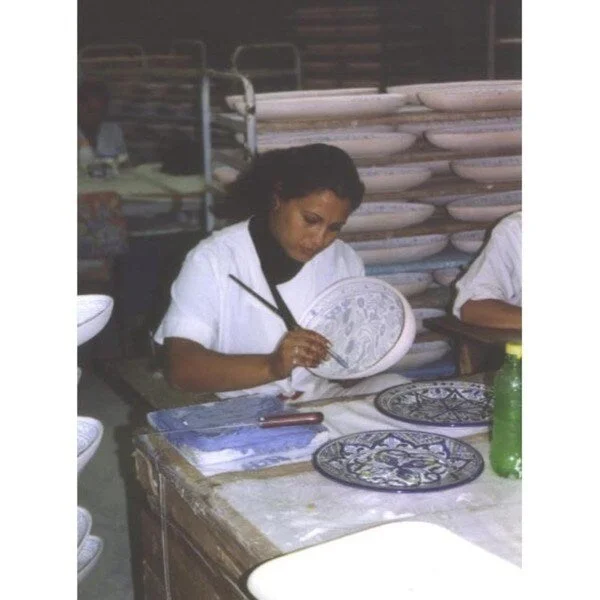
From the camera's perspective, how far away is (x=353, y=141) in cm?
375

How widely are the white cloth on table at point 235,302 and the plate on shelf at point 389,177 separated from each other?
2.39 feet

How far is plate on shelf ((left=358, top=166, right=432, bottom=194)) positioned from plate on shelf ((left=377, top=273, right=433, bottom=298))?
14.1 inches

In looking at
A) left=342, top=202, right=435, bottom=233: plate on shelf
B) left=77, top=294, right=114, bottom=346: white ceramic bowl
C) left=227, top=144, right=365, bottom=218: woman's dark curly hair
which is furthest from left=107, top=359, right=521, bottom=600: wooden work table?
left=342, top=202, right=435, bottom=233: plate on shelf

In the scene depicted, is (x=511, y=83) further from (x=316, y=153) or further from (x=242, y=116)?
(x=316, y=153)

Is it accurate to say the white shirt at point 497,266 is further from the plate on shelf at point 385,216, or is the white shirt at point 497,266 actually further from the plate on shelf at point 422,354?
the plate on shelf at point 422,354

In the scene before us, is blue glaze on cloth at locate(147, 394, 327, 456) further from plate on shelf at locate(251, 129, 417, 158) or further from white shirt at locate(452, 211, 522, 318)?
plate on shelf at locate(251, 129, 417, 158)

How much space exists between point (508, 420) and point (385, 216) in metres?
1.98

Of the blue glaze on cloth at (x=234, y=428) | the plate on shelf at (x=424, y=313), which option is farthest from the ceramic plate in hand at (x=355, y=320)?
the plate on shelf at (x=424, y=313)

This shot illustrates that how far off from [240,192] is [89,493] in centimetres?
140

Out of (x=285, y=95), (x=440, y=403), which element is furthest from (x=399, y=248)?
(x=440, y=403)
